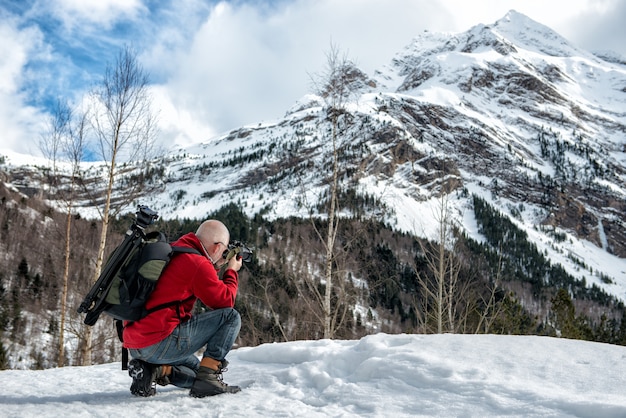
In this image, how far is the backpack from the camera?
2.56 meters

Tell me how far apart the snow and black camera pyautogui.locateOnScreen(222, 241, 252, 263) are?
99cm

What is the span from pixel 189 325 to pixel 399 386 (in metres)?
1.56

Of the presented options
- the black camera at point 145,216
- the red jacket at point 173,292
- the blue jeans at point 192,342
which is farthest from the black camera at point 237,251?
the black camera at point 145,216

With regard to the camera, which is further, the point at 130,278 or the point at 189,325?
the point at 189,325

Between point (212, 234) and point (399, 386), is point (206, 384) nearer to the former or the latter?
point (212, 234)

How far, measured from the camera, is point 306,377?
3428 millimetres

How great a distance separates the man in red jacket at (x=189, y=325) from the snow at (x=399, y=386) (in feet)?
0.46

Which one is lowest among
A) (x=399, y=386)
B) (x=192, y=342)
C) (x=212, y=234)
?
(x=399, y=386)

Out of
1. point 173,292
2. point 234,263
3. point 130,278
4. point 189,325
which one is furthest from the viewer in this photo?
point 234,263

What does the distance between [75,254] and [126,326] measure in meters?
8.56

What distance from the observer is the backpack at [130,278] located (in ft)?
8.39

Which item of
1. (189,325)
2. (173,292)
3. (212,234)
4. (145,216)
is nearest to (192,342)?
(189,325)

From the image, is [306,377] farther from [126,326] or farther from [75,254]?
[75,254]

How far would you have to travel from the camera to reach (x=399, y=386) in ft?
9.73
